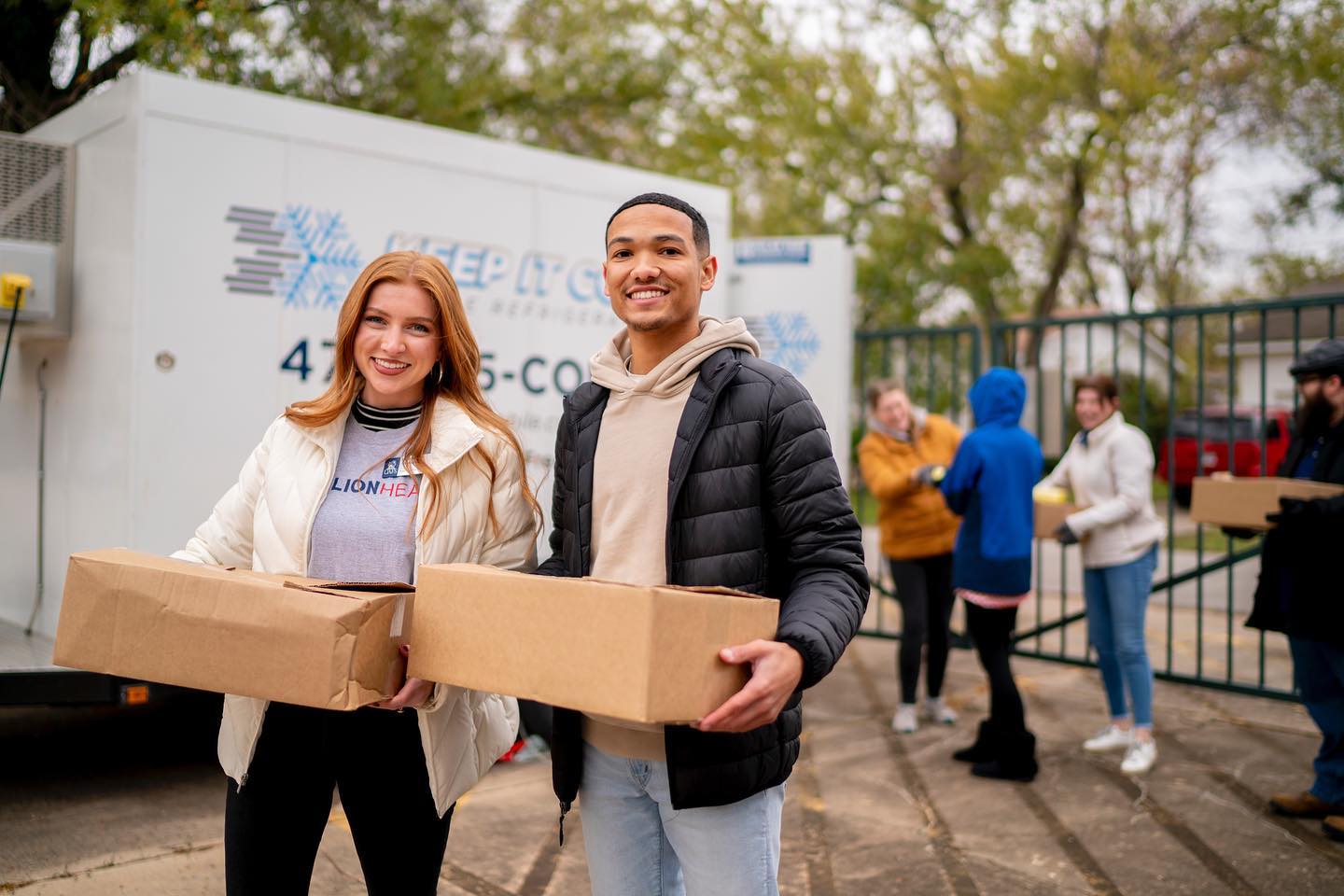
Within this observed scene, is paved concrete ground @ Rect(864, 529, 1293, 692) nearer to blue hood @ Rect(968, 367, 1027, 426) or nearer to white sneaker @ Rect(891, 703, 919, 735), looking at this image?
blue hood @ Rect(968, 367, 1027, 426)

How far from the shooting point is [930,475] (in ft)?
18.4

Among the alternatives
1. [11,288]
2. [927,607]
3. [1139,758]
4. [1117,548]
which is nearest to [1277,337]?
[927,607]

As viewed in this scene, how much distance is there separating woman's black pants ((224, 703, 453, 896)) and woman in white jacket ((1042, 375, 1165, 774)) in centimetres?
381

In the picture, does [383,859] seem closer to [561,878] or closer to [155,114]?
[561,878]

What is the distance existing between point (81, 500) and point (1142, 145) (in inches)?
705

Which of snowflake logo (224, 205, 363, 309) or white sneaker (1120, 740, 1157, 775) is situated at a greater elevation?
snowflake logo (224, 205, 363, 309)

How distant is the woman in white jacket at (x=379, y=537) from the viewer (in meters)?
2.12

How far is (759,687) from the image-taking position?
161 centimetres

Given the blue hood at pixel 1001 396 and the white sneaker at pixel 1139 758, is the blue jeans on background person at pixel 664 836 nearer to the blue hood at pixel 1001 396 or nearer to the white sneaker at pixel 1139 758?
the blue hood at pixel 1001 396

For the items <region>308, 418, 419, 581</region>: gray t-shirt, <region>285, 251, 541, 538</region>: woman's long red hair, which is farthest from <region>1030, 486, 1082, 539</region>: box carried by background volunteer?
<region>308, 418, 419, 581</region>: gray t-shirt

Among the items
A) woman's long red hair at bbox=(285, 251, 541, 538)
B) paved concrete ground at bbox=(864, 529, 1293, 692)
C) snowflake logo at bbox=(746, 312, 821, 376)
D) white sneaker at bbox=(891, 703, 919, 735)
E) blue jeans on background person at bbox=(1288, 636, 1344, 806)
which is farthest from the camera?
paved concrete ground at bbox=(864, 529, 1293, 692)

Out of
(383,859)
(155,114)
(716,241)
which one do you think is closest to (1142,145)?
(716,241)

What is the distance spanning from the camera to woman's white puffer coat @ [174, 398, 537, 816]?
7.00 feet

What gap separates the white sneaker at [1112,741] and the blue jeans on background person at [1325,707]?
37.4 inches
